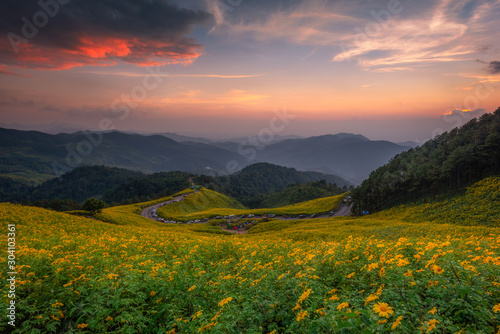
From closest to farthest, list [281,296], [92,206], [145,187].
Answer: [281,296] < [92,206] < [145,187]

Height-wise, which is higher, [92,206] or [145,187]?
[92,206]

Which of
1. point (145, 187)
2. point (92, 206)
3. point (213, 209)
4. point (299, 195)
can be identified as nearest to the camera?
point (92, 206)

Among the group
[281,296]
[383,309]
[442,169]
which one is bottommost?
[281,296]

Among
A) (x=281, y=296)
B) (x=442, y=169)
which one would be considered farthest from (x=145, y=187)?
(x=281, y=296)

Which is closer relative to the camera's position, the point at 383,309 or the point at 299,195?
the point at 383,309

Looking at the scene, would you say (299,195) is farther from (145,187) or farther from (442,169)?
(145,187)

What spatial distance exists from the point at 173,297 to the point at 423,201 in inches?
2370

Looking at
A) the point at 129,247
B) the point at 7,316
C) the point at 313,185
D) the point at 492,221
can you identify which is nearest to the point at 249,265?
the point at 7,316

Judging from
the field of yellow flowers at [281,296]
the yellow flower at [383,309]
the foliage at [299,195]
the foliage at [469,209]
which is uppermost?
the yellow flower at [383,309]

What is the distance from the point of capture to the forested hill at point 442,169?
4684 cm

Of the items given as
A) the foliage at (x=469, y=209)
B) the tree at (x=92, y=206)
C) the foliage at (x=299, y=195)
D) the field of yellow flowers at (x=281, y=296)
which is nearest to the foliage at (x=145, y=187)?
the foliage at (x=299, y=195)

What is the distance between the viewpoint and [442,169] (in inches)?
1903

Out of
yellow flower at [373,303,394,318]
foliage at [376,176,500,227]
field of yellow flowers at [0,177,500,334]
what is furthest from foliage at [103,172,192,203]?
yellow flower at [373,303,394,318]

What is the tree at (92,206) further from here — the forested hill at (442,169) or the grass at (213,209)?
the forested hill at (442,169)
